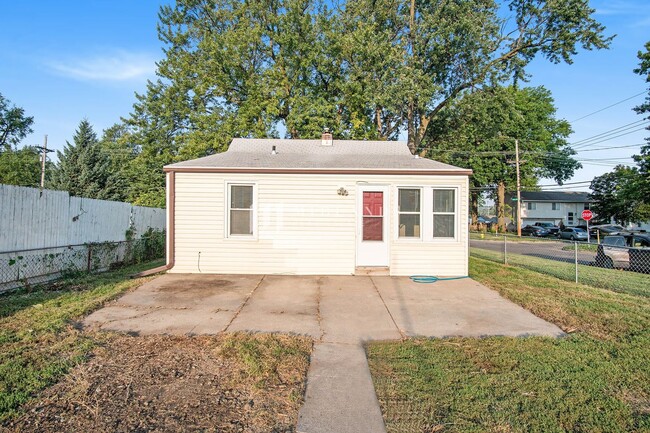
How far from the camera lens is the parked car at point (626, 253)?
39.0 ft

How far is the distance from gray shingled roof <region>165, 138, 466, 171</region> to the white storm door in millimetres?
721

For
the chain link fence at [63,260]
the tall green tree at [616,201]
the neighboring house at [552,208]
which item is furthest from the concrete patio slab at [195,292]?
the neighboring house at [552,208]

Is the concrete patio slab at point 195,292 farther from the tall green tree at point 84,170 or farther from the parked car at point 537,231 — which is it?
the parked car at point 537,231

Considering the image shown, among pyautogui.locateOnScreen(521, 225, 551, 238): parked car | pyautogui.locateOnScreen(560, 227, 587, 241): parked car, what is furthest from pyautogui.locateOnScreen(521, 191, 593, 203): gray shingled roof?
pyautogui.locateOnScreen(560, 227, 587, 241): parked car

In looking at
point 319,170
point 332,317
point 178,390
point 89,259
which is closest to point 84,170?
point 89,259

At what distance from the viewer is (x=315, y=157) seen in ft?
34.9

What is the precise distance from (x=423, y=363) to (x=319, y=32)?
2207cm

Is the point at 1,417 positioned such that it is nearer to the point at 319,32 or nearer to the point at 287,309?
the point at 287,309

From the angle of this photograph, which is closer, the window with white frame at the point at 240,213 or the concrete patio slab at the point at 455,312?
the concrete patio slab at the point at 455,312

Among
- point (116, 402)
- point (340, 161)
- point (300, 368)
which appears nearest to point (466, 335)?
point (300, 368)

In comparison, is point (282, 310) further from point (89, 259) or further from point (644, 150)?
point (644, 150)

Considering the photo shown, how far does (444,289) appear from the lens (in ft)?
25.8

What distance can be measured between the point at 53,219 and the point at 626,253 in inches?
673

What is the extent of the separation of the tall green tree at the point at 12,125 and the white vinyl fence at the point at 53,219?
33.2 m
